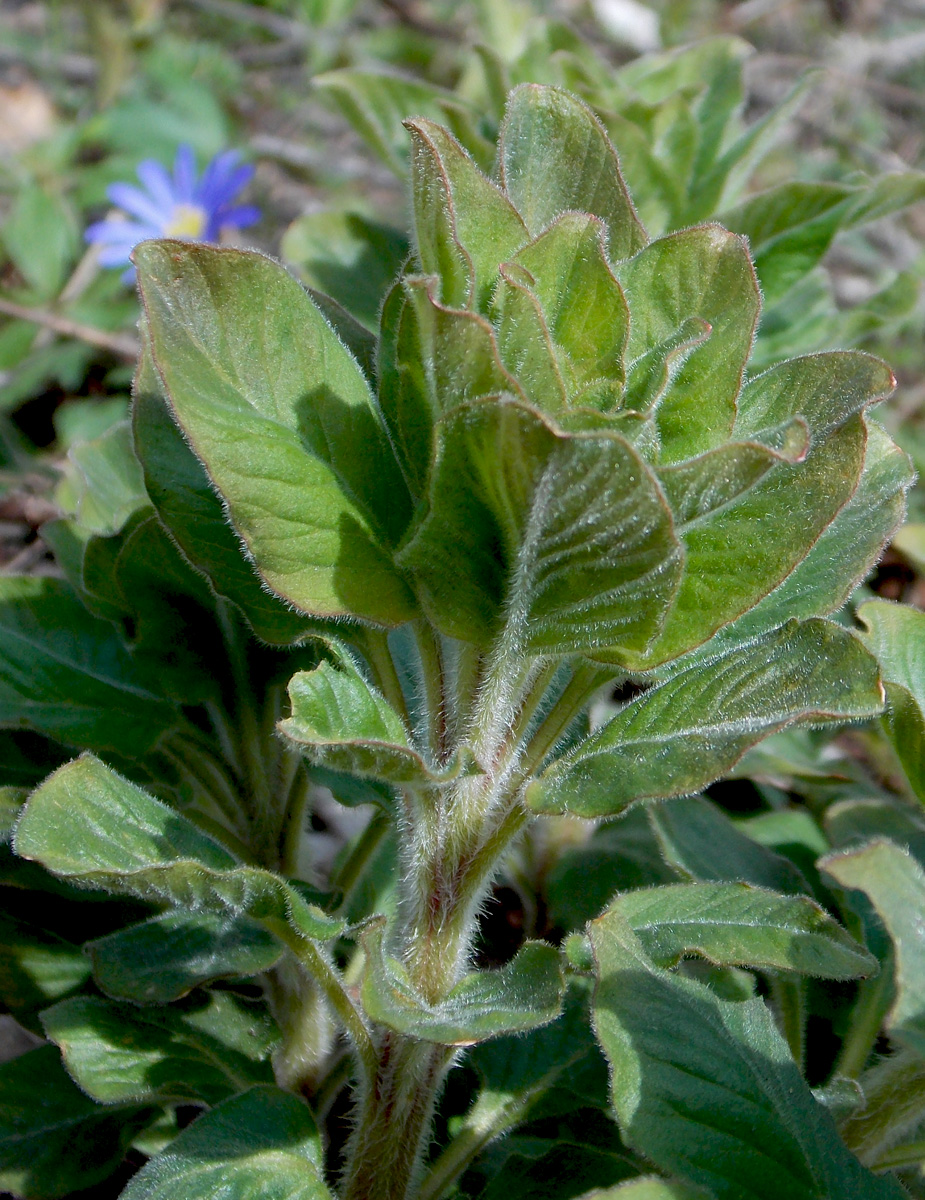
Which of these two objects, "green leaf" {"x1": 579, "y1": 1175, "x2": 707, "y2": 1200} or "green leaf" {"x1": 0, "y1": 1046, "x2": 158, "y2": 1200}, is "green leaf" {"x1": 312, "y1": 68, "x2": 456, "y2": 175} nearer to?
"green leaf" {"x1": 0, "y1": 1046, "x2": 158, "y2": 1200}

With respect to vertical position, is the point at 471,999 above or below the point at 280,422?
below

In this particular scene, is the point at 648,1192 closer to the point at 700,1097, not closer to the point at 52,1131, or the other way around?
the point at 700,1097

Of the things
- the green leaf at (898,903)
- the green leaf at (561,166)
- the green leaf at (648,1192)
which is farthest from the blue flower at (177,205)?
the green leaf at (648,1192)

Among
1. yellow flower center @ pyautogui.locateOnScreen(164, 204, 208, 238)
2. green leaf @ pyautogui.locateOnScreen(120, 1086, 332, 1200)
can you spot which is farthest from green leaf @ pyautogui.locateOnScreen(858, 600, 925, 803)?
yellow flower center @ pyautogui.locateOnScreen(164, 204, 208, 238)

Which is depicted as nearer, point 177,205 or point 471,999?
point 471,999

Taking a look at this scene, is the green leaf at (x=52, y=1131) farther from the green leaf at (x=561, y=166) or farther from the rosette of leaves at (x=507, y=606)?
the green leaf at (x=561, y=166)

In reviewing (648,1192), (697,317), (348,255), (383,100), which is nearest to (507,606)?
(697,317)
